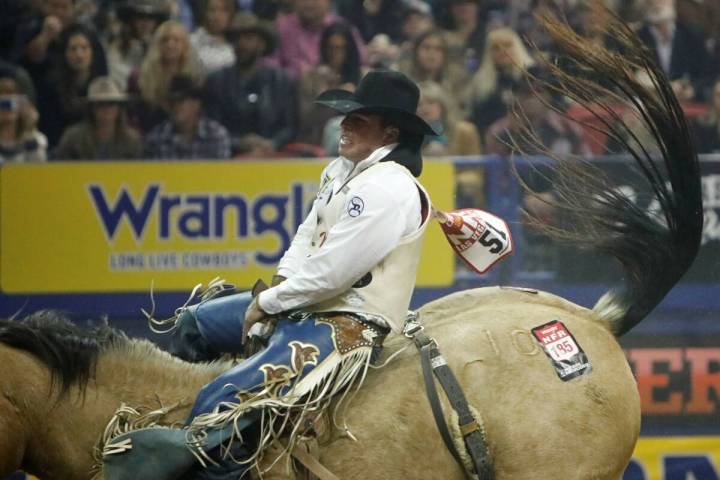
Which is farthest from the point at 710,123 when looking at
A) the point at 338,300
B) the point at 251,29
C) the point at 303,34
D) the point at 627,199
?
the point at 338,300

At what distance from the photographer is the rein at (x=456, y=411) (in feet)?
13.0

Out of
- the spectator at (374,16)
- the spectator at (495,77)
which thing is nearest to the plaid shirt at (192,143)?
the spectator at (374,16)

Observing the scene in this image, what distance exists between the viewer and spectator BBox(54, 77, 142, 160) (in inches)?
289

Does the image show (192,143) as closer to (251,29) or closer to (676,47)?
(251,29)

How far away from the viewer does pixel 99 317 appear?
22.3 ft

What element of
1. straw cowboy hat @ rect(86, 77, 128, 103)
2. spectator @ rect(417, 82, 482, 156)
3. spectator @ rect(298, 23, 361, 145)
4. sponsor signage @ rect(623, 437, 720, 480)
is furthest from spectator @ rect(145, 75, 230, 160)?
sponsor signage @ rect(623, 437, 720, 480)

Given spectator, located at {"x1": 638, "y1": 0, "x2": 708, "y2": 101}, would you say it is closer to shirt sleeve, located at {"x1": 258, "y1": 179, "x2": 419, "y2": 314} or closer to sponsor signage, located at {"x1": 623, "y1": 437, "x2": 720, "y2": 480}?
sponsor signage, located at {"x1": 623, "y1": 437, "x2": 720, "y2": 480}

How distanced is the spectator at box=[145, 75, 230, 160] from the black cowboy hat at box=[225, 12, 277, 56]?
662mm

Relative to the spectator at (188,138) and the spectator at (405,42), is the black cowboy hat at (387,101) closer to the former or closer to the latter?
the spectator at (188,138)

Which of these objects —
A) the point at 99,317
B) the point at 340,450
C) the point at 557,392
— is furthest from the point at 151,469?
the point at 99,317

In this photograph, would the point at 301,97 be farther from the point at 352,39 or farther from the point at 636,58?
the point at 636,58

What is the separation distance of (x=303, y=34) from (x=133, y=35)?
3.66 ft

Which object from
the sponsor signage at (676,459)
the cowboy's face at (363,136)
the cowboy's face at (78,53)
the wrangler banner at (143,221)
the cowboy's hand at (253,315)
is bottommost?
the sponsor signage at (676,459)

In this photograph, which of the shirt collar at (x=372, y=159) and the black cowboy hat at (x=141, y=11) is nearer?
the shirt collar at (x=372, y=159)
